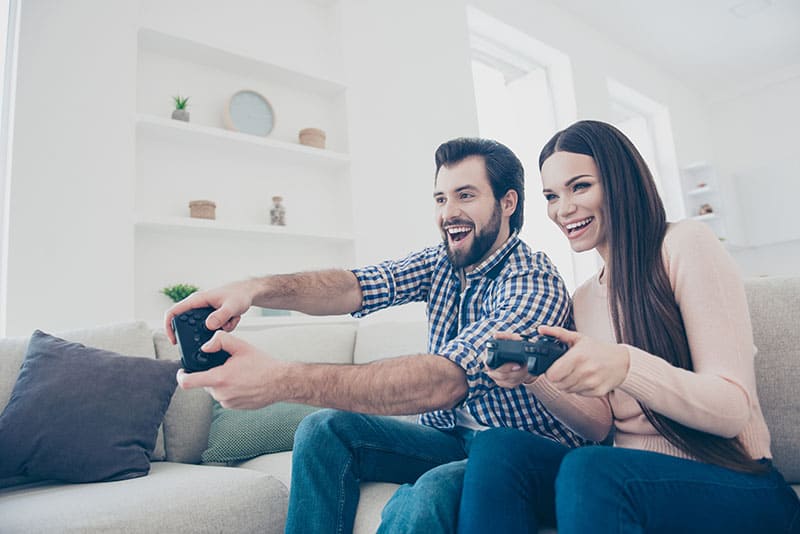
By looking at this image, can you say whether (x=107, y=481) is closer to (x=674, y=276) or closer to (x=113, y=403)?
(x=113, y=403)

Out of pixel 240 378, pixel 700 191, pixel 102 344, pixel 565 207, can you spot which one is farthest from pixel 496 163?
pixel 700 191

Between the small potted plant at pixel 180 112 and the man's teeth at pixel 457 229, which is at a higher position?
the small potted plant at pixel 180 112

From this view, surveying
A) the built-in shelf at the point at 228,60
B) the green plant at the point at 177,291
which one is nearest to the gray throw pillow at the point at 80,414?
the green plant at the point at 177,291

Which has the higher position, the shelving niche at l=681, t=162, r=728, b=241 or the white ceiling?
the white ceiling

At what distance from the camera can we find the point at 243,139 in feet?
9.27

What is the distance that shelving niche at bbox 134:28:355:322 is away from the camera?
8.70 feet

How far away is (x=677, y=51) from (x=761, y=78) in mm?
1240

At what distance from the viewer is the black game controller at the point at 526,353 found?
80 centimetres

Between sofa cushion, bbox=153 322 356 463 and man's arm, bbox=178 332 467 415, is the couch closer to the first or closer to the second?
sofa cushion, bbox=153 322 356 463

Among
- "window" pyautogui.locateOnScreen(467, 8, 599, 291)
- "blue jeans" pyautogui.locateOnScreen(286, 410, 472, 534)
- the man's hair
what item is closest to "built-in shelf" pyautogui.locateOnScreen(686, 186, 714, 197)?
A: "window" pyautogui.locateOnScreen(467, 8, 599, 291)

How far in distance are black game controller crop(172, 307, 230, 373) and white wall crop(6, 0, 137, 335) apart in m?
1.47

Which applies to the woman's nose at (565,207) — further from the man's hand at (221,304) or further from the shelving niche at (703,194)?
the shelving niche at (703,194)

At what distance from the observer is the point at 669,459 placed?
85cm

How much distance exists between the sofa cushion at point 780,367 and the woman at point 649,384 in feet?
1.04
